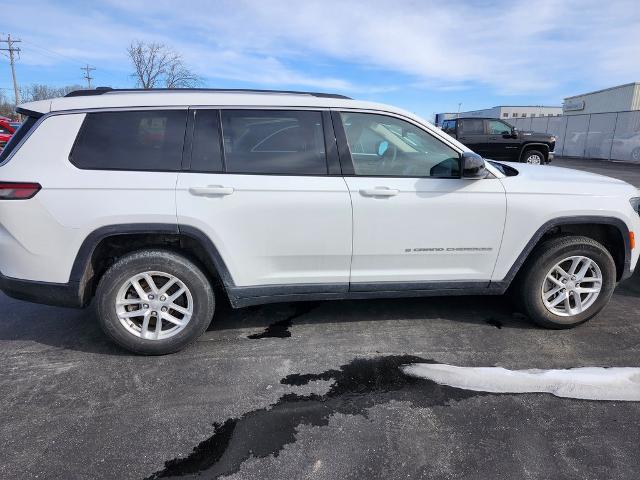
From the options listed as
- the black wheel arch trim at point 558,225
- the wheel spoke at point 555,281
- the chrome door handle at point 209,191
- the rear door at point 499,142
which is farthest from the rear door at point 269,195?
the rear door at point 499,142

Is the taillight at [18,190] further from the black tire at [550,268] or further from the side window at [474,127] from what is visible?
the side window at [474,127]

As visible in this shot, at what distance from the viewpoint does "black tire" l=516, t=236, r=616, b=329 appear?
3.53m

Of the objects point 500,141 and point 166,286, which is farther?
point 500,141

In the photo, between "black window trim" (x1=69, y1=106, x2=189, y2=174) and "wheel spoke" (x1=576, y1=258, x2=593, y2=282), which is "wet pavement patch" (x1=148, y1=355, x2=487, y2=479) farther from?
"black window trim" (x1=69, y1=106, x2=189, y2=174)

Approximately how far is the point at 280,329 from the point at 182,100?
1.95 meters

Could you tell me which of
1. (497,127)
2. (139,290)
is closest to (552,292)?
(139,290)

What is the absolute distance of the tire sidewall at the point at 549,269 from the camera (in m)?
3.53

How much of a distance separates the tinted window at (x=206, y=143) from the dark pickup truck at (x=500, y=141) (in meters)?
13.3

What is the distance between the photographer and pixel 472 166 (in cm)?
324

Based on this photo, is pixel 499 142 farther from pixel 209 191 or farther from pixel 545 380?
pixel 209 191

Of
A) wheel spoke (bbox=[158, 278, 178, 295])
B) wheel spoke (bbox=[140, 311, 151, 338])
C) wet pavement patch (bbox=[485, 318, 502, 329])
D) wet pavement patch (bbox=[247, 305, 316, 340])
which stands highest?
wheel spoke (bbox=[158, 278, 178, 295])

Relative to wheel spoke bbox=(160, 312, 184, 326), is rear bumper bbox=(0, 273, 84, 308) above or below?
above

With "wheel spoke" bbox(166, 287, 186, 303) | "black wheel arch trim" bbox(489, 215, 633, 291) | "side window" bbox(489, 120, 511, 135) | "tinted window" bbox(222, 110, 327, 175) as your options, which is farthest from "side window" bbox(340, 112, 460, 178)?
"side window" bbox(489, 120, 511, 135)

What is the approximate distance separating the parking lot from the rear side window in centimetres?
146
